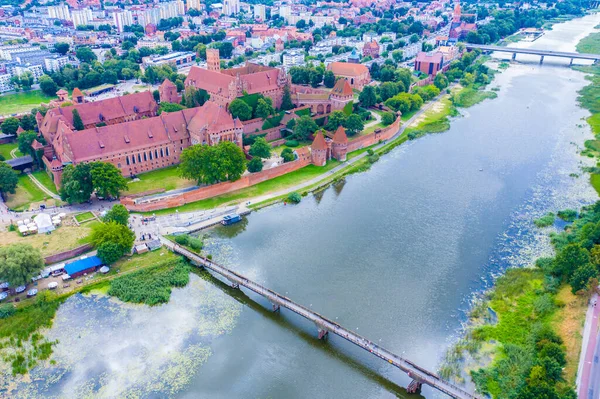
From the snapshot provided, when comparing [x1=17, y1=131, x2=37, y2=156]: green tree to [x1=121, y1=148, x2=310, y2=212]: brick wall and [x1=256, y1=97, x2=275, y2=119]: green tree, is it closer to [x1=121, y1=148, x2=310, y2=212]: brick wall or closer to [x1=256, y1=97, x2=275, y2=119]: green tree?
[x1=121, y1=148, x2=310, y2=212]: brick wall

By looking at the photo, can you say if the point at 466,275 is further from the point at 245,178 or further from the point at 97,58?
the point at 97,58

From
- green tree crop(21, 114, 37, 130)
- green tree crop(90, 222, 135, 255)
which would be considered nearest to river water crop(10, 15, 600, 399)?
green tree crop(90, 222, 135, 255)

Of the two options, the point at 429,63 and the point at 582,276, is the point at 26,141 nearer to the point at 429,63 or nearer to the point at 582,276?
the point at 582,276

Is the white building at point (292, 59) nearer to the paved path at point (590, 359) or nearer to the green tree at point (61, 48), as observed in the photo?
the green tree at point (61, 48)

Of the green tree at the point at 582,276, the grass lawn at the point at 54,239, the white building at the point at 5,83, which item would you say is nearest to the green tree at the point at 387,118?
the green tree at the point at 582,276

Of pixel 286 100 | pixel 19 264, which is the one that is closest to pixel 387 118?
pixel 286 100
